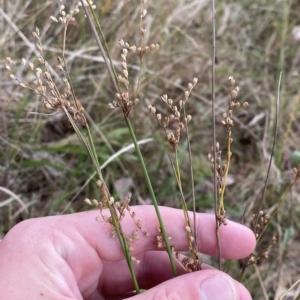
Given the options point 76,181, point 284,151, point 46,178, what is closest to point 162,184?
point 76,181

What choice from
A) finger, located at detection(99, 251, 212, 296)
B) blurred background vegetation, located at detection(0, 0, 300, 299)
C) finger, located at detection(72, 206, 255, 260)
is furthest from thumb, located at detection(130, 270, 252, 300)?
blurred background vegetation, located at detection(0, 0, 300, 299)

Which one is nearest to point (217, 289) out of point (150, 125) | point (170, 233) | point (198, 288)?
point (198, 288)

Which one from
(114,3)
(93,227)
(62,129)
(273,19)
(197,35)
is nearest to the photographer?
(93,227)

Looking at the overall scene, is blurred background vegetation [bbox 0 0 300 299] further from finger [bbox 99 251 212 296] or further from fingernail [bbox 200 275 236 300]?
fingernail [bbox 200 275 236 300]

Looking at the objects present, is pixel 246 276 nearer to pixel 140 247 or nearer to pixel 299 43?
pixel 140 247

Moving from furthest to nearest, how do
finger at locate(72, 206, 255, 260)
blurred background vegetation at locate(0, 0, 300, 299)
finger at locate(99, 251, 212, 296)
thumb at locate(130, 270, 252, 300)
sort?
blurred background vegetation at locate(0, 0, 300, 299) → finger at locate(99, 251, 212, 296) → finger at locate(72, 206, 255, 260) → thumb at locate(130, 270, 252, 300)

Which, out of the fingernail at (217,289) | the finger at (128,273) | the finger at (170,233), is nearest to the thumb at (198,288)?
the fingernail at (217,289)
